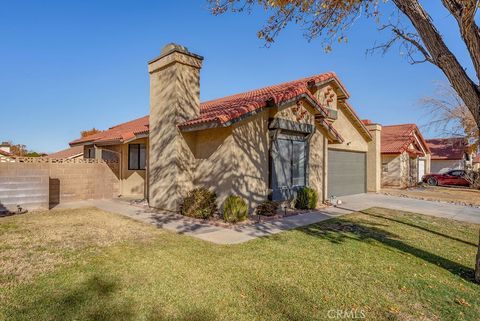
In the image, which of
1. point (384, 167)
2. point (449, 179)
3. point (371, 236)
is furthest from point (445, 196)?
point (371, 236)

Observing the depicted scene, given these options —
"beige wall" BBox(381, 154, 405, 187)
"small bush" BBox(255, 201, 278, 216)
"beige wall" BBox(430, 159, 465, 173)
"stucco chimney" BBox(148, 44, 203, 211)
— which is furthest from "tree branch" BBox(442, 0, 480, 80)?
"beige wall" BBox(430, 159, 465, 173)

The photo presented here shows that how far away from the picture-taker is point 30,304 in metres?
4.02

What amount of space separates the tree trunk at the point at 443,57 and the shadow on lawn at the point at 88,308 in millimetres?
5705

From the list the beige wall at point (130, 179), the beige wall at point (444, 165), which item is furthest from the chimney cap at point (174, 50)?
the beige wall at point (444, 165)

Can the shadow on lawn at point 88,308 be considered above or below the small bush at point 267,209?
below

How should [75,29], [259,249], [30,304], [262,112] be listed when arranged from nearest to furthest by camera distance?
[30,304] → [259,249] → [262,112] → [75,29]

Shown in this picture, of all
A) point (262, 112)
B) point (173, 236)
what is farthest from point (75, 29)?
point (173, 236)

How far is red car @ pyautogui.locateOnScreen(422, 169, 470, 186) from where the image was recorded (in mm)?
27250

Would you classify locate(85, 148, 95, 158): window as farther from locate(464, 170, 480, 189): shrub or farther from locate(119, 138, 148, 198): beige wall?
locate(464, 170, 480, 189): shrub

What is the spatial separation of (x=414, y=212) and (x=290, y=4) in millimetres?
10474

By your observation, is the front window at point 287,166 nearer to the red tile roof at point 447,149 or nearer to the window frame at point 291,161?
the window frame at point 291,161

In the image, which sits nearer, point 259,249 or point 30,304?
point 30,304

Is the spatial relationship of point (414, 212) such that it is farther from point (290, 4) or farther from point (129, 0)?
point (129, 0)

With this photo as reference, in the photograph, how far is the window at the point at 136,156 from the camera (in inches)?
656
